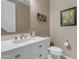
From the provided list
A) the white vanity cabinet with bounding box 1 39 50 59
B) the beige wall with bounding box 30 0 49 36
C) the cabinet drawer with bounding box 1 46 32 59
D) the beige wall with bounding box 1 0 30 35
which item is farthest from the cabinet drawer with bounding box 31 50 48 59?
the beige wall with bounding box 30 0 49 36

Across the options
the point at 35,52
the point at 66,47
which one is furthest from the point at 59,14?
the point at 35,52

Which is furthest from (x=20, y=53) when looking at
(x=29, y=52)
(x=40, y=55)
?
(x=40, y=55)

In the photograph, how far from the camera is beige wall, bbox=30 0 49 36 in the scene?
2634 millimetres

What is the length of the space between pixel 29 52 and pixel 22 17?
1.03 meters

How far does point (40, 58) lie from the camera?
6.34 ft

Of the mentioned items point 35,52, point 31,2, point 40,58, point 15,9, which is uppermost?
point 31,2

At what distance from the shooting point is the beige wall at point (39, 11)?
263cm

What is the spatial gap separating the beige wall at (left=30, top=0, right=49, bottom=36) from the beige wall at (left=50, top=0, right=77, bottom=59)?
0.67ft

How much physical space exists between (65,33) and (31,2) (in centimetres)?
141

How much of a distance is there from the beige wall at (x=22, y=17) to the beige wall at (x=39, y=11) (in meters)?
0.23

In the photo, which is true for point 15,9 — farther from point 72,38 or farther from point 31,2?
point 72,38

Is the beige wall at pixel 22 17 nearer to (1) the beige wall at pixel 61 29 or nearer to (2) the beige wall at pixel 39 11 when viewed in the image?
(2) the beige wall at pixel 39 11

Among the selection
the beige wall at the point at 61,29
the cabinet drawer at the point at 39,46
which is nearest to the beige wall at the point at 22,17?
the cabinet drawer at the point at 39,46

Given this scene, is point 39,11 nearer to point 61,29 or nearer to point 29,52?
point 61,29
